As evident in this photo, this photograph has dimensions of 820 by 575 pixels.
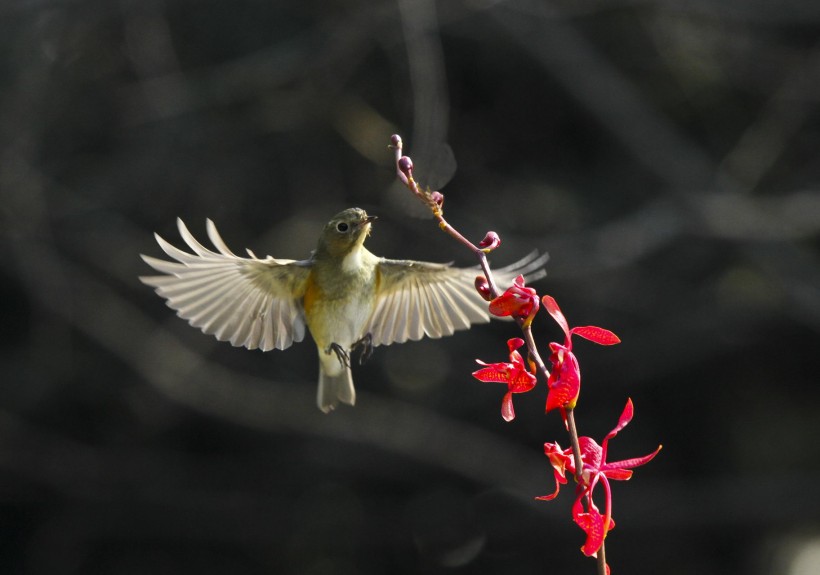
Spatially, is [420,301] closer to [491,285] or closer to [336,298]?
[336,298]

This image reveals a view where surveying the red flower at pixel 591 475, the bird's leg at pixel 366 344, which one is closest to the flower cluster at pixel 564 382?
the red flower at pixel 591 475

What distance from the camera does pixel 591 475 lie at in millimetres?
1242

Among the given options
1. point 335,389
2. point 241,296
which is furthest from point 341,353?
point 241,296

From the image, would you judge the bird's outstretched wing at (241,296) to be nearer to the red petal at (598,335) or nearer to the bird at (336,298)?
the bird at (336,298)

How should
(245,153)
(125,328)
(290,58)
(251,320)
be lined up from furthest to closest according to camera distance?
(245,153) < (125,328) < (290,58) < (251,320)

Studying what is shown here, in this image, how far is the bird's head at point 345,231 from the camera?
7.99 feet

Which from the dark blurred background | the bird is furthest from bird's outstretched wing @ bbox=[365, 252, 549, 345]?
the dark blurred background

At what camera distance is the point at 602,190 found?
5547 millimetres

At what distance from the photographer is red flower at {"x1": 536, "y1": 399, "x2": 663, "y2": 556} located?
3.91ft

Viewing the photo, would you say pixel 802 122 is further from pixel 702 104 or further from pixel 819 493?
pixel 819 493

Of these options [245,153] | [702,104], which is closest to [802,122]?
[702,104]

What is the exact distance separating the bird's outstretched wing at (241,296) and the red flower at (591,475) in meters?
1.13

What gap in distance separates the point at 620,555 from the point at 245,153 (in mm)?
3115

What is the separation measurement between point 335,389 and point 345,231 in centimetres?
50
